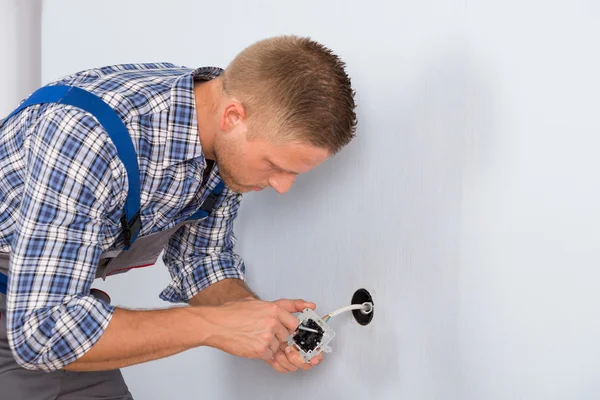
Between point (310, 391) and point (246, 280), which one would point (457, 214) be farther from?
point (246, 280)

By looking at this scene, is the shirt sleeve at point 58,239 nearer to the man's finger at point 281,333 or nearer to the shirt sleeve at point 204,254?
the man's finger at point 281,333

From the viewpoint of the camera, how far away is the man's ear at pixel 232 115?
107 cm

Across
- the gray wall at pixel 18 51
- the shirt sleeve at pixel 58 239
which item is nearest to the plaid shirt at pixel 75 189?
the shirt sleeve at pixel 58 239

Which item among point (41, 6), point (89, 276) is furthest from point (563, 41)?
point (41, 6)

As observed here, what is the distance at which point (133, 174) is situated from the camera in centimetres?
104

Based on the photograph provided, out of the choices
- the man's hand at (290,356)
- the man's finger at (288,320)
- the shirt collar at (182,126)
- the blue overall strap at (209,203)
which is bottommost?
the man's hand at (290,356)

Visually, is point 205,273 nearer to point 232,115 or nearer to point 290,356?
point 290,356

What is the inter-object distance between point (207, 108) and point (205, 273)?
0.41 m

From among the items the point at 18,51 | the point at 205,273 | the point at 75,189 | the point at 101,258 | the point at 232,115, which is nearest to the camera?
the point at 75,189

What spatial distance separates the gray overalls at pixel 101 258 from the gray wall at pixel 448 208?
256 millimetres

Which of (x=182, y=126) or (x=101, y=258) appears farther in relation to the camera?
(x=101, y=258)

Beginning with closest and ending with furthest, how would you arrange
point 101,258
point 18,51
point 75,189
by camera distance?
point 75,189, point 101,258, point 18,51

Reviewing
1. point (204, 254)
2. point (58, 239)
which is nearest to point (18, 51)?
point (204, 254)

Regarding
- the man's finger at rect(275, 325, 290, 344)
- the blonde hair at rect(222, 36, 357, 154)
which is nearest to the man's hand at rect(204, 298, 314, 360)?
the man's finger at rect(275, 325, 290, 344)
